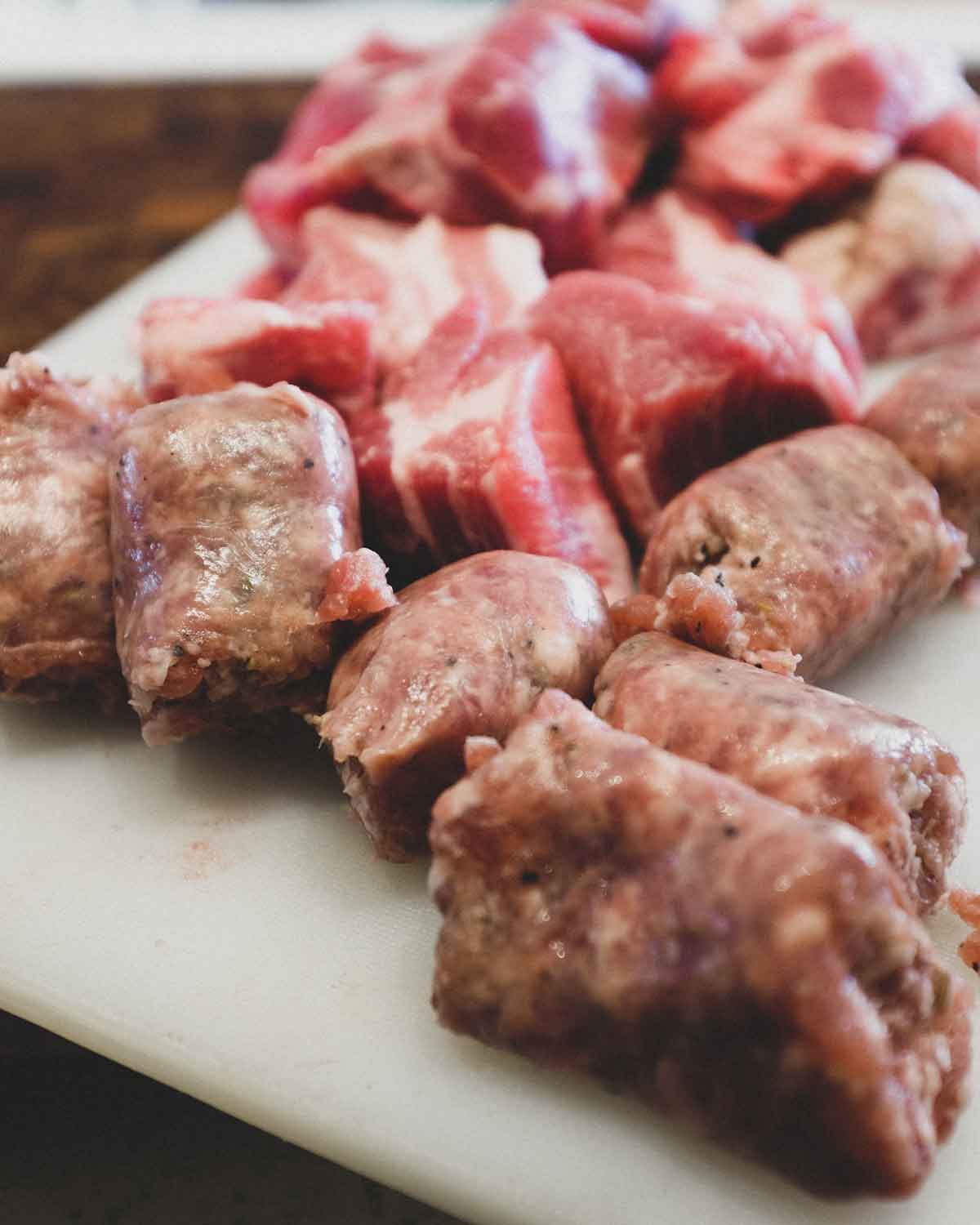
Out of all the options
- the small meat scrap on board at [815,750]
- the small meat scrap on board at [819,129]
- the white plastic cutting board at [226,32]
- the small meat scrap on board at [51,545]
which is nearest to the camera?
the small meat scrap on board at [815,750]

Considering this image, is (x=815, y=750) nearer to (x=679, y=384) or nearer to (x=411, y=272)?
(x=679, y=384)

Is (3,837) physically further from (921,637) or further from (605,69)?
(605,69)

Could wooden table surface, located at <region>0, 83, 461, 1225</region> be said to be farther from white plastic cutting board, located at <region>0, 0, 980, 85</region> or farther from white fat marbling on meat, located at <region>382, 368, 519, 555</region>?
white fat marbling on meat, located at <region>382, 368, 519, 555</region>

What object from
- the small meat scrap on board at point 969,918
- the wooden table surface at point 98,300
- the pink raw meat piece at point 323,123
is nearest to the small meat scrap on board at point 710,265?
the pink raw meat piece at point 323,123

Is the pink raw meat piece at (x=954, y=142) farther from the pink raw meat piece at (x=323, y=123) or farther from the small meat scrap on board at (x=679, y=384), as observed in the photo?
the pink raw meat piece at (x=323, y=123)

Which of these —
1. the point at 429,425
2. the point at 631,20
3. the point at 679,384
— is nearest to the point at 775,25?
the point at 631,20
